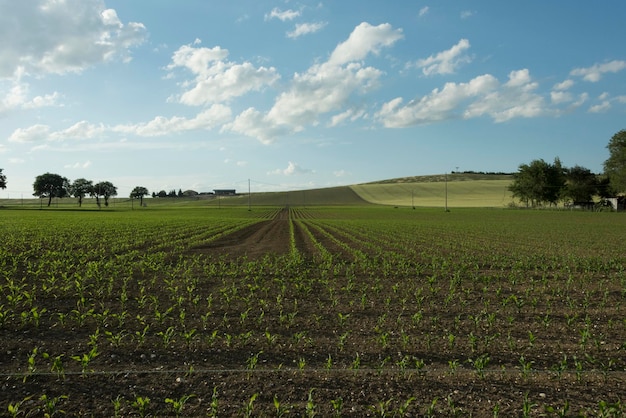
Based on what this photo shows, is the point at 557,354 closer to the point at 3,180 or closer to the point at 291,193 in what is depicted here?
the point at 3,180

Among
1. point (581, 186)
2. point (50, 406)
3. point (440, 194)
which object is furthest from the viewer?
point (440, 194)

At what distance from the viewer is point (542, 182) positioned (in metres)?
110

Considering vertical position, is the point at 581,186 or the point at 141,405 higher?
the point at 581,186

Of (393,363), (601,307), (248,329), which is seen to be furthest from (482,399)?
(601,307)

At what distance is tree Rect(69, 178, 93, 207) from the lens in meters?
163

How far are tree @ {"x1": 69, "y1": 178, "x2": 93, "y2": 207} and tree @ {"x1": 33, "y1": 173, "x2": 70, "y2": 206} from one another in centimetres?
817

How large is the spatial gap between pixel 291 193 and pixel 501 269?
171413 mm

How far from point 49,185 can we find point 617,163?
576ft

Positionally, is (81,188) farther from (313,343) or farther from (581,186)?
(313,343)

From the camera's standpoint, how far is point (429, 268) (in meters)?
18.2

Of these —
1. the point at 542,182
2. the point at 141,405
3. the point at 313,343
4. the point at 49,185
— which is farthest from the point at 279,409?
the point at 49,185

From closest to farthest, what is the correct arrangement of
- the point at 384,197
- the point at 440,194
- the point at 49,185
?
the point at 49,185 → the point at 440,194 → the point at 384,197

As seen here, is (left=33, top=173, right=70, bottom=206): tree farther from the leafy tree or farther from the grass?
the leafy tree

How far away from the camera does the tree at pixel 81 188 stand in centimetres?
16338
